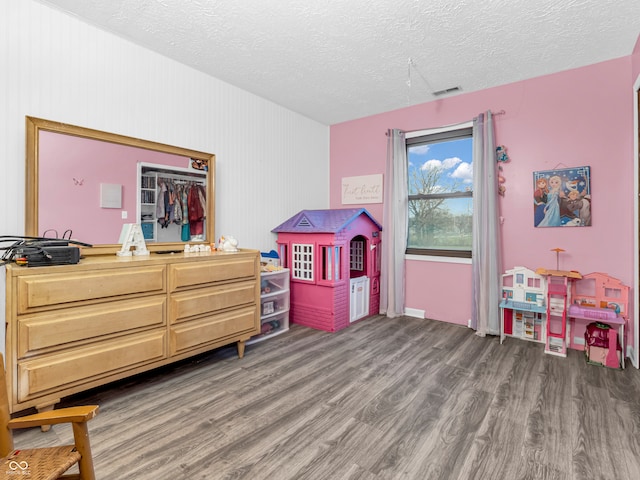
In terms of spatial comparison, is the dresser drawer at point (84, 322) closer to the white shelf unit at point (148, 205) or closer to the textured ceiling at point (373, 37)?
the white shelf unit at point (148, 205)

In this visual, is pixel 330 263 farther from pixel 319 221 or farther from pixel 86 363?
pixel 86 363

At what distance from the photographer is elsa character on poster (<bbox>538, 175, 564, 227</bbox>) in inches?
123

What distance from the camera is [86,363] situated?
1909 mm

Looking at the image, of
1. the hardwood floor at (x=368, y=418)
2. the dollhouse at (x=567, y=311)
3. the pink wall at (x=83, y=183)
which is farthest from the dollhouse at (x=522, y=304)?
the pink wall at (x=83, y=183)

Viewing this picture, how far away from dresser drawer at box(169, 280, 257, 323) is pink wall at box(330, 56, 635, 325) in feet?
7.28

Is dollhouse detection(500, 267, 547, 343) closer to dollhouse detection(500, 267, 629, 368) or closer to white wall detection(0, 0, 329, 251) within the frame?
dollhouse detection(500, 267, 629, 368)

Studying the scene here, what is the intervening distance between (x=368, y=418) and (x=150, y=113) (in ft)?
9.47

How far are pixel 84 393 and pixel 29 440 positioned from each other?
46 centimetres

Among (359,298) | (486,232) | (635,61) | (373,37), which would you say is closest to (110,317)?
(359,298)

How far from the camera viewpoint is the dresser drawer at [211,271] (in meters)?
2.34

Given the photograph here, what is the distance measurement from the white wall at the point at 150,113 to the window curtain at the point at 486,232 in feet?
6.89

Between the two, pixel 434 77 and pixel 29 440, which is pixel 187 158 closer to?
pixel 29 440

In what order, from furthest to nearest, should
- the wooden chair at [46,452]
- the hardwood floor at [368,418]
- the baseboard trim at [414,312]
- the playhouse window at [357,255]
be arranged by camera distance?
the playhouse window at [357,255] < the baseboard trim at [414,312] < the hardwood floor at [368,418] < the wooden chair at [46,452]

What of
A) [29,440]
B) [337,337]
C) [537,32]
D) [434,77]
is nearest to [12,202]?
[29,440]
